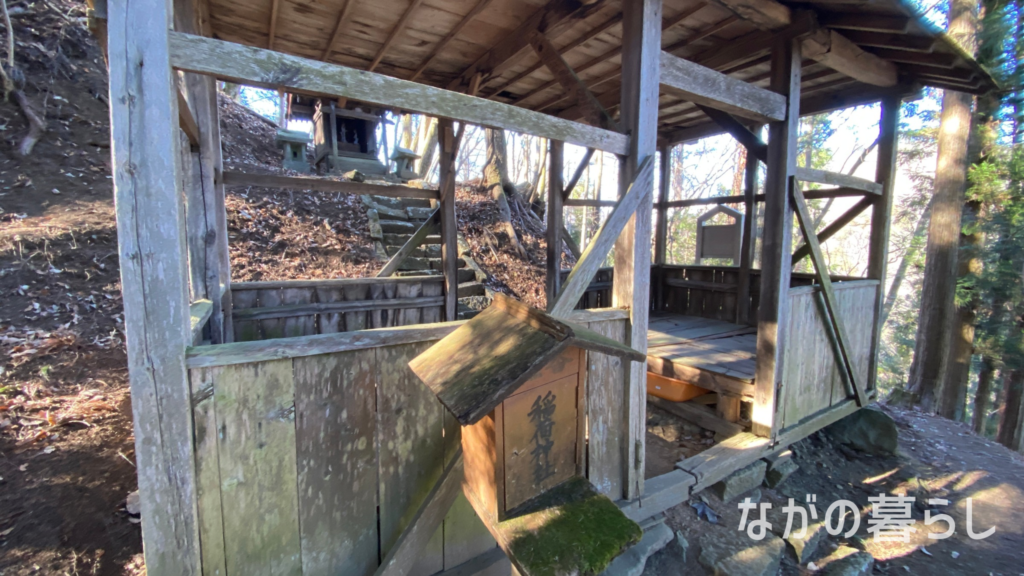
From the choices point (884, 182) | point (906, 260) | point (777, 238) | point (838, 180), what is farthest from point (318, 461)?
point (906, 260)

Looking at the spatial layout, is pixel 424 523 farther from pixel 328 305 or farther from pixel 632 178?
pixel 328 305

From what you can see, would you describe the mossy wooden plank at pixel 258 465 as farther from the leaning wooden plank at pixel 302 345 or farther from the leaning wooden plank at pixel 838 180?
the leaning wooden plank at pixel 838 180

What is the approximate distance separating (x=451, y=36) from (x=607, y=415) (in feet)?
11.0

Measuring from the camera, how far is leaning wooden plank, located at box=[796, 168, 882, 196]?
3.74 meters

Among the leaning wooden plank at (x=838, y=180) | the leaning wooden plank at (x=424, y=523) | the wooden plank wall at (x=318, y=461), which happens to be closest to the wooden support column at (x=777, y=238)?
the leaning wooden plank at (x=838, y=180)

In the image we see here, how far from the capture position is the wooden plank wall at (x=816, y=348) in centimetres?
392

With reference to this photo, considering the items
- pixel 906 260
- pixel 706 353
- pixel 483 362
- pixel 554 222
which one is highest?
pixel 554 222

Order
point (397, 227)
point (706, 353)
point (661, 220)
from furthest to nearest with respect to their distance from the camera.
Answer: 1. point (397, 227)
2. point (661, 220)
3. point (706, 353)

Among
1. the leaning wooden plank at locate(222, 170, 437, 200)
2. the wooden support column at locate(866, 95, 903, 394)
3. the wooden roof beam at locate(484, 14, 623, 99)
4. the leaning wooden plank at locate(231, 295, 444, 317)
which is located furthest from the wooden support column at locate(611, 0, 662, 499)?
the wooden support column at locate(866, 95, 903, 394)

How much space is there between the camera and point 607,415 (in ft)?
9.45

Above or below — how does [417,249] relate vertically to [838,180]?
below

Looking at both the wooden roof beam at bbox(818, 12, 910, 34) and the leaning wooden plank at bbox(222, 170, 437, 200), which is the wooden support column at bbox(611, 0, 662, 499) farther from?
the leaning wooden plank at bbox(222, 170, 437, 200)

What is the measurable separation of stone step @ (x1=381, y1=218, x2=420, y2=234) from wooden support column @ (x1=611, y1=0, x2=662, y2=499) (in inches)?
278

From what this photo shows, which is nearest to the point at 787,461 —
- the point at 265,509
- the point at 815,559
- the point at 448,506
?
the point at 815,559
